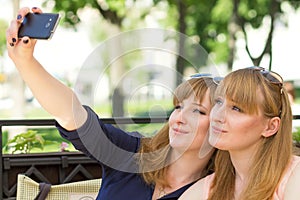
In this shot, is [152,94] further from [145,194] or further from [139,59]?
[145,194]

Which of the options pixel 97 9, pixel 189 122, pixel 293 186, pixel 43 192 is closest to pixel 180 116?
pixel 189 122

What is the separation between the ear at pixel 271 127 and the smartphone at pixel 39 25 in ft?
2.05

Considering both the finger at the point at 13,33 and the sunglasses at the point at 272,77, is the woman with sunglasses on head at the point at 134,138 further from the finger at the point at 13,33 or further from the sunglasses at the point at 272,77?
the sunglasses at the point at 272,77

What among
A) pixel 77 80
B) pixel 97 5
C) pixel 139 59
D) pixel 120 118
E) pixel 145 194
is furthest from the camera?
pixel 97 5

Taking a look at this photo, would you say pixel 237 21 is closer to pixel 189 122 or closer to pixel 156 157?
pixel 156 157

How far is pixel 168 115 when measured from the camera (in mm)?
1834

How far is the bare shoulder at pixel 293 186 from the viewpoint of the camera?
1514 millimetres

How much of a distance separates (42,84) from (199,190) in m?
0.55

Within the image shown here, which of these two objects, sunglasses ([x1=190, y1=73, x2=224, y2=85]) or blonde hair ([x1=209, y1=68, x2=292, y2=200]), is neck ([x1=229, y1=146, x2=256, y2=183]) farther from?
sunglasses ([x1=190, y1=73, x2=224, y2=85])

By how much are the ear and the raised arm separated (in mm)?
479

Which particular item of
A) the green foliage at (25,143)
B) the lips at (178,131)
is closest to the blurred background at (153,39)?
the lips at (178,131)

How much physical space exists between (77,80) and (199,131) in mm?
382

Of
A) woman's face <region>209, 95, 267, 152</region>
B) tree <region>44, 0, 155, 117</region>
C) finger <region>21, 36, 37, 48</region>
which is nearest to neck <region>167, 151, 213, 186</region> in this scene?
woman's face <region>209, 95, 267, 152</region>

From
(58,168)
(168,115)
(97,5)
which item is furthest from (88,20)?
(168,115)
